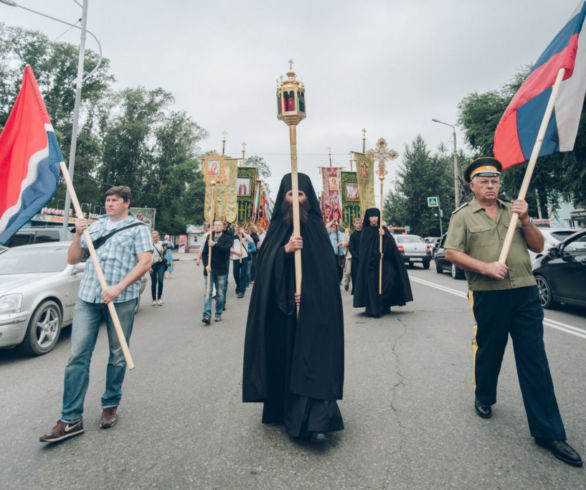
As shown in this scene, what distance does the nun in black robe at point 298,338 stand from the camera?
2.87 metres

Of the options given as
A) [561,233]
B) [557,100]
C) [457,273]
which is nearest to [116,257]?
[557,100]

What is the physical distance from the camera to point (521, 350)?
292 centimetres

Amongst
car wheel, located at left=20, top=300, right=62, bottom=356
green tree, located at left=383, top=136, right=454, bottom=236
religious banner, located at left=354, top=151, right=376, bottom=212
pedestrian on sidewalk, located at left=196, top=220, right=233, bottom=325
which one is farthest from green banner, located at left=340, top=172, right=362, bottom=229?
green tree, located at left=383, top=136, right=454, bottom=236

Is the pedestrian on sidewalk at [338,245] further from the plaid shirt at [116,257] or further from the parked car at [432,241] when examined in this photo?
the plaid shirt at [116,257]

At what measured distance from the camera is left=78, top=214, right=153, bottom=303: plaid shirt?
3281mm

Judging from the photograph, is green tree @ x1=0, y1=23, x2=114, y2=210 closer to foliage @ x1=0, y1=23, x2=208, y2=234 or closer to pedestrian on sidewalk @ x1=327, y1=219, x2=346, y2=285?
foliage @ x1=0, y1=23, x2=208, y2=234

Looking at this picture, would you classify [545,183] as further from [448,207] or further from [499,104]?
[448,207]

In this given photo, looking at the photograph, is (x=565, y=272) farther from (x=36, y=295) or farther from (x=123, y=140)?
(x=123, y=140)

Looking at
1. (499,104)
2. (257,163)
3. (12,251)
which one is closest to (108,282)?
(12,251)

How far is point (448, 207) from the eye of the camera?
45.0 meters

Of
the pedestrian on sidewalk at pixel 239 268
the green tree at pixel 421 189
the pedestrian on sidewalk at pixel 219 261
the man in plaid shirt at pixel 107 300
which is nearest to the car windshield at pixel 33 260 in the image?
the pedestrian on sidewalk at pixel 219 261

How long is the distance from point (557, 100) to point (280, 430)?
3893 millimetres

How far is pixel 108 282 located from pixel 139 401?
1269 millimetres

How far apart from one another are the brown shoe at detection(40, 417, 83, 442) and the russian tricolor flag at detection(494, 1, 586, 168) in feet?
14.6
